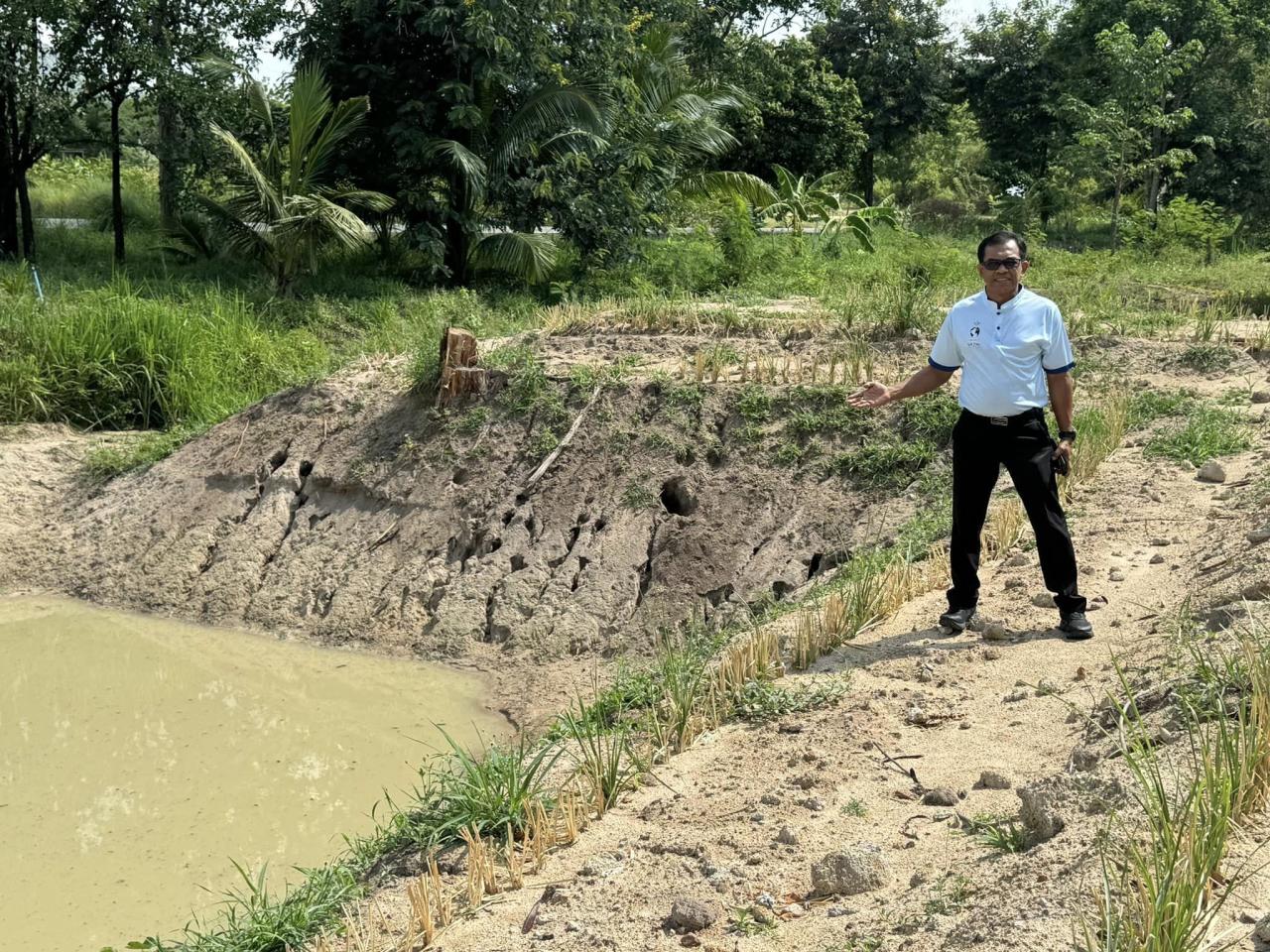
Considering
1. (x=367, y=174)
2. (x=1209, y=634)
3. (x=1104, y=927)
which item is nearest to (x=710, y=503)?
(x=1209, y=634)

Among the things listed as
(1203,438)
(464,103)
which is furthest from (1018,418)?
(464,103)

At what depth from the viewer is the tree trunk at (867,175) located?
102 ft

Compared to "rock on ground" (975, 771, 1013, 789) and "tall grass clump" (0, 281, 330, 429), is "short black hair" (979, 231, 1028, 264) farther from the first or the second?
"tall grass clump" (0, 281, 330, 429)

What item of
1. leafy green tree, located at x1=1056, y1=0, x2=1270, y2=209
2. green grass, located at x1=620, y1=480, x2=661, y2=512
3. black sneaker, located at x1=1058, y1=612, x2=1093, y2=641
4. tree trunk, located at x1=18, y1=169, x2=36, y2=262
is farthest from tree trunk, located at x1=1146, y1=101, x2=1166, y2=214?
black sneaker, located at x1=1058, y1=612, x2=1093, y2=641

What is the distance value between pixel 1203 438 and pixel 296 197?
10.4m

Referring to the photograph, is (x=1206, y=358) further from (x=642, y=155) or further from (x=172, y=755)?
(x=642, y=155)

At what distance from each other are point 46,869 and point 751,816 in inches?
132

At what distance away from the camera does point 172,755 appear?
678cm

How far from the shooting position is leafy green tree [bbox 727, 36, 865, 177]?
26.4 m

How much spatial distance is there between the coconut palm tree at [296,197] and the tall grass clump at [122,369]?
232cm

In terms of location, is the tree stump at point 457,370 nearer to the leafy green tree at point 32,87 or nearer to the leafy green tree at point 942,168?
the leafy green tree at point 32,87

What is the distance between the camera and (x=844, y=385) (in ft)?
30.8

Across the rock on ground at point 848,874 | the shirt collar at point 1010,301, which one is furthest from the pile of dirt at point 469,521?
the rock on ground at point 848,874

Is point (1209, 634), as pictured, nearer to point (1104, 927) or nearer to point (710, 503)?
point (1104, 927)
